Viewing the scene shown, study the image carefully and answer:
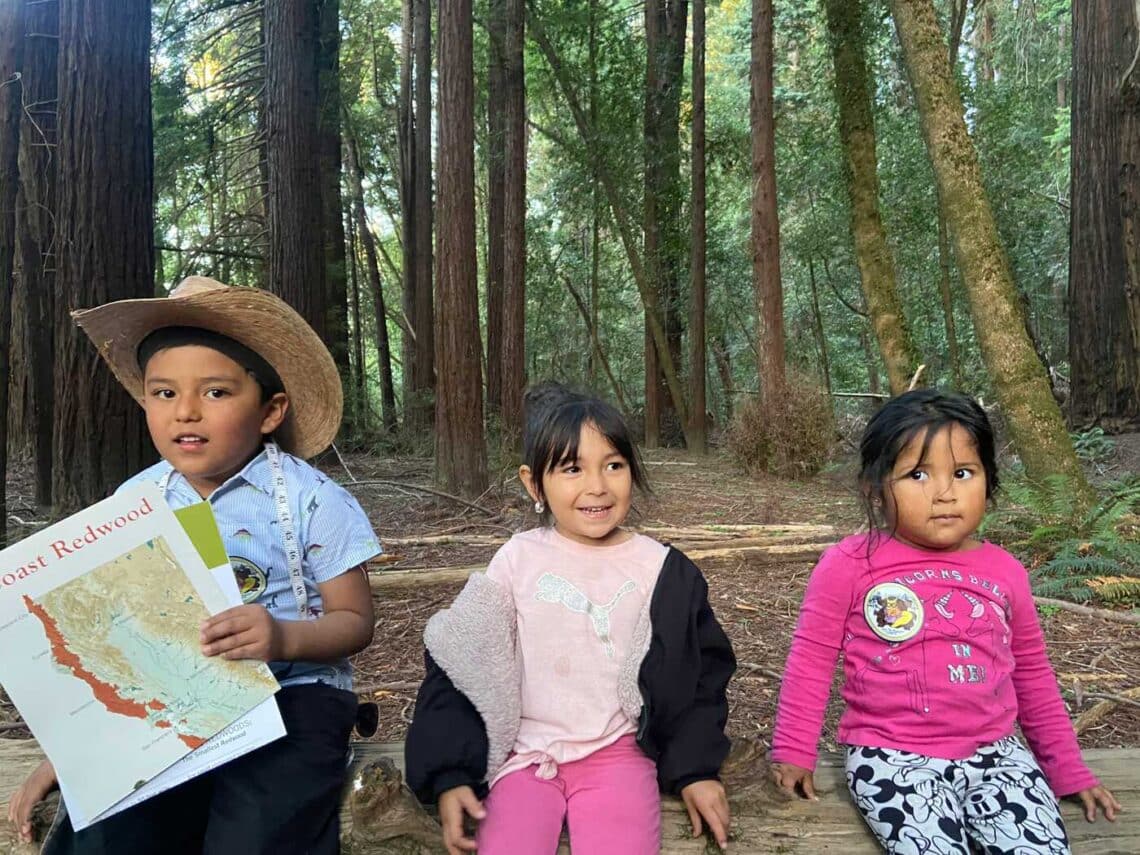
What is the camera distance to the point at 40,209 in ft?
18.9

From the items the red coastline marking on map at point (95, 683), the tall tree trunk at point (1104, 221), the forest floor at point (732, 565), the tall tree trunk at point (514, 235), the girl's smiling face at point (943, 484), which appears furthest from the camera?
the tall tree trunk at point (514, 235)

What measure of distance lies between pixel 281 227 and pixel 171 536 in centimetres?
809

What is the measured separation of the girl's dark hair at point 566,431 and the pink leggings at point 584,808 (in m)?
0.63

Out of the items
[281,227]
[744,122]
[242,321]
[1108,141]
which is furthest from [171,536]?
[744,122]

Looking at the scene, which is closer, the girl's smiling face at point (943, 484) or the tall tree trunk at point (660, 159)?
the girl's smiling face at point (943, 484)

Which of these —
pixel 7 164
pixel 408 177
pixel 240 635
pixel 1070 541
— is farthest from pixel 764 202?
Result: pixel 408 177

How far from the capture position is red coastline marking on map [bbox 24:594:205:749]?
1.54m

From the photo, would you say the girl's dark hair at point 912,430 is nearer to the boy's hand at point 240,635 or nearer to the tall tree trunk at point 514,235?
the boy's hand at point 240,635

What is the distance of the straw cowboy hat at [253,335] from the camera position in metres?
1.93

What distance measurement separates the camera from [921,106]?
5.16m

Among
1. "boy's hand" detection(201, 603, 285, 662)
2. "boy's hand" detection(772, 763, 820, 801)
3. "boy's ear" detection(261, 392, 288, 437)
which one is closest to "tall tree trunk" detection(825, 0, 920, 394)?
"boy's hand" detection(772, 763, 820, 801)

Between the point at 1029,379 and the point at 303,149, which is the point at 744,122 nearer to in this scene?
the point at 303,149

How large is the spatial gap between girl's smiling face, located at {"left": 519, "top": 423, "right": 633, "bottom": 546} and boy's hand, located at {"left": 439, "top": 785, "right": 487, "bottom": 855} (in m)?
0.63

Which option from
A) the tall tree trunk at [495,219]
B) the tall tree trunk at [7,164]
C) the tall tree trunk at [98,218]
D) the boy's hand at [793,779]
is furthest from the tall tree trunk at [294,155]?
the boy's hand at [793,779]
